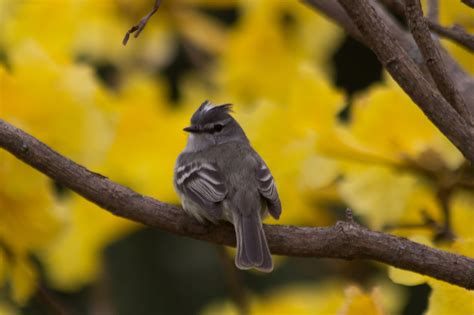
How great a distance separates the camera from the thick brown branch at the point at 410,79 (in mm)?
1174

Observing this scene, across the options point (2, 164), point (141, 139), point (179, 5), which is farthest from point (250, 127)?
point (179, 5)

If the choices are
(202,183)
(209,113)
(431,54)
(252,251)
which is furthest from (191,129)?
(431,54)

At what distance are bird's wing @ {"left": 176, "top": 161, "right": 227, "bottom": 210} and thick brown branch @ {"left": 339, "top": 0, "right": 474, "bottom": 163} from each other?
27.4 inches

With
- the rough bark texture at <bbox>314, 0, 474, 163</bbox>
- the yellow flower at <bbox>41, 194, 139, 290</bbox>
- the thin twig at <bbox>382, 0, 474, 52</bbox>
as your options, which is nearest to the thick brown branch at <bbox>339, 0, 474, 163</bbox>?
the rough bark texture at <bbox>314, 0, 474, 163</bbox>

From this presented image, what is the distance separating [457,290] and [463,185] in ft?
1.03

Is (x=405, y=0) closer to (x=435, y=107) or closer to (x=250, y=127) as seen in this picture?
(x=435, y=107)

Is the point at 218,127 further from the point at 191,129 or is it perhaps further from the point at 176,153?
the point at 176,153

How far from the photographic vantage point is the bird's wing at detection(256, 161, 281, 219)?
181 centimetres

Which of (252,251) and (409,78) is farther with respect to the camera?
(252,251)

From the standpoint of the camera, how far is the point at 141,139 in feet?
6.03

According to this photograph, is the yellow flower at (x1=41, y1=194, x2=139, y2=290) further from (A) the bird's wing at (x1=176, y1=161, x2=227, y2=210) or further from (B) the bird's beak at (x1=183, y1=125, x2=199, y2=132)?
(B) the bird's beak at (x1=183, y1=125, x2=199, y2=132)

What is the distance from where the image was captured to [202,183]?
1995 millimetres

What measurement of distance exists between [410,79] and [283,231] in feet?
1.03

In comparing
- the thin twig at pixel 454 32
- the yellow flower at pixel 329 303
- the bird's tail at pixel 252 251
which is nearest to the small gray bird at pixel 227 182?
the bird's tail at pixel 252 251
